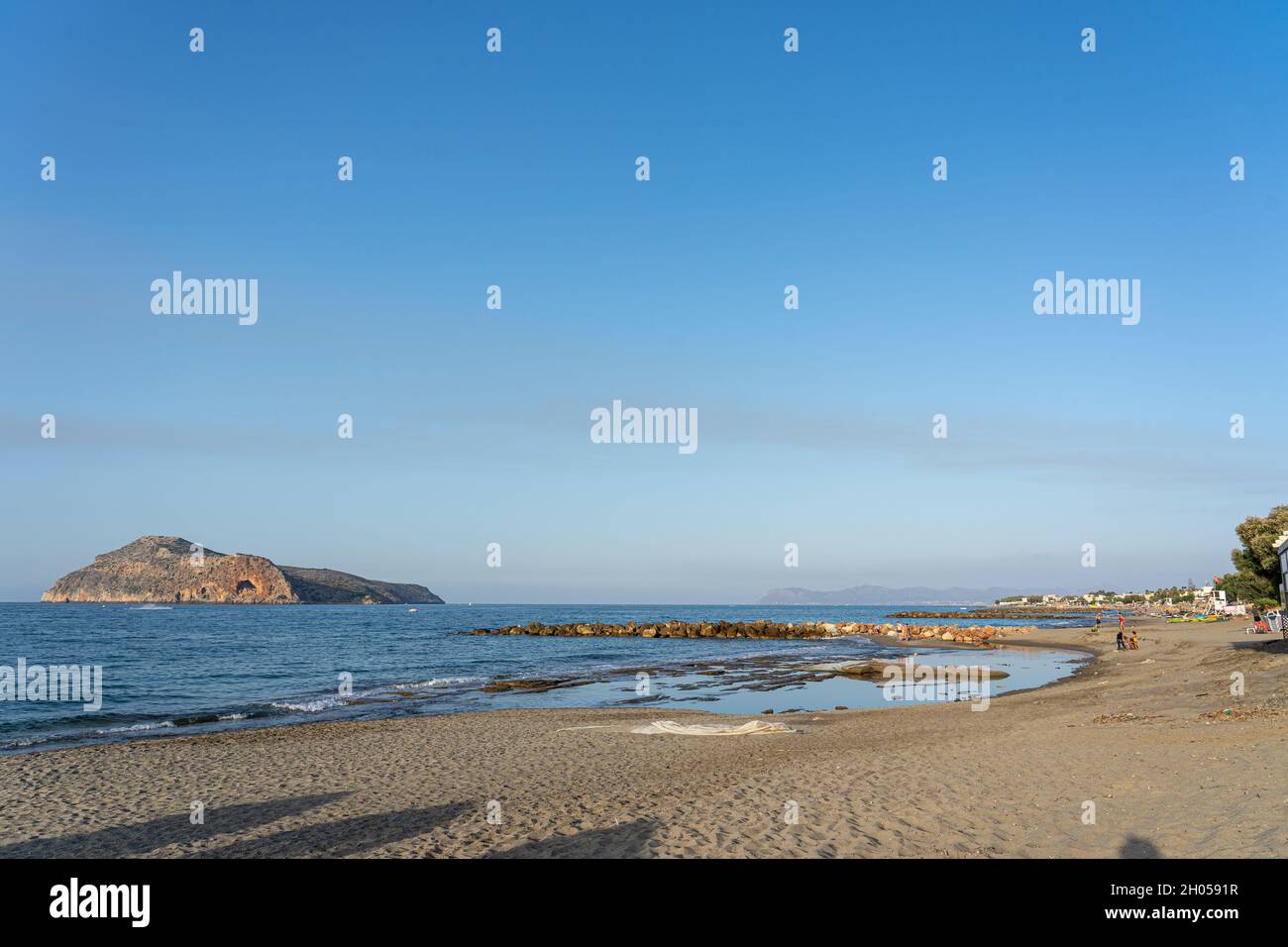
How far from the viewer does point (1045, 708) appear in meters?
25.8

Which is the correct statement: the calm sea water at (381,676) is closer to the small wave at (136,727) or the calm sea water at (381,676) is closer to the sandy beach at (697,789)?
the small wave at (136,727)

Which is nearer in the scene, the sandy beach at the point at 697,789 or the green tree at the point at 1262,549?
the sandy beach at the point at 697,789

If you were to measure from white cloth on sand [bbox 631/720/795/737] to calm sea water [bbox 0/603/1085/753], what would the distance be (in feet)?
24.8

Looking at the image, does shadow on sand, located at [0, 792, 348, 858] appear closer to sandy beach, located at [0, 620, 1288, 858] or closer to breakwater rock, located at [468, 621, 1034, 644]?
sandy beach, located at [0, 620, 1288, 858]

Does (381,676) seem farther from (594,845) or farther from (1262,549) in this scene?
(1262,549)

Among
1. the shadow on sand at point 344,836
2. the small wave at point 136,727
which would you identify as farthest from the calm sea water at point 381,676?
the shadow on sand at point 344,836

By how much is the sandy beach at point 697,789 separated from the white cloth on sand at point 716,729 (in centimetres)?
81

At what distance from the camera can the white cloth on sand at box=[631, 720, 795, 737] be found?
22.9 metres

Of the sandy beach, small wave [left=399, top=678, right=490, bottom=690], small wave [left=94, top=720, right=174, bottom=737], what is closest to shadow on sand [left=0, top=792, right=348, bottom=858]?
the sandy beach

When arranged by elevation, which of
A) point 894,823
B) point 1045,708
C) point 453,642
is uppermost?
point 894,823

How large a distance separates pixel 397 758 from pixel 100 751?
8.51 metres

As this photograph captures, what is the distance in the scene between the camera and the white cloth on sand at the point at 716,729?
2288cm
